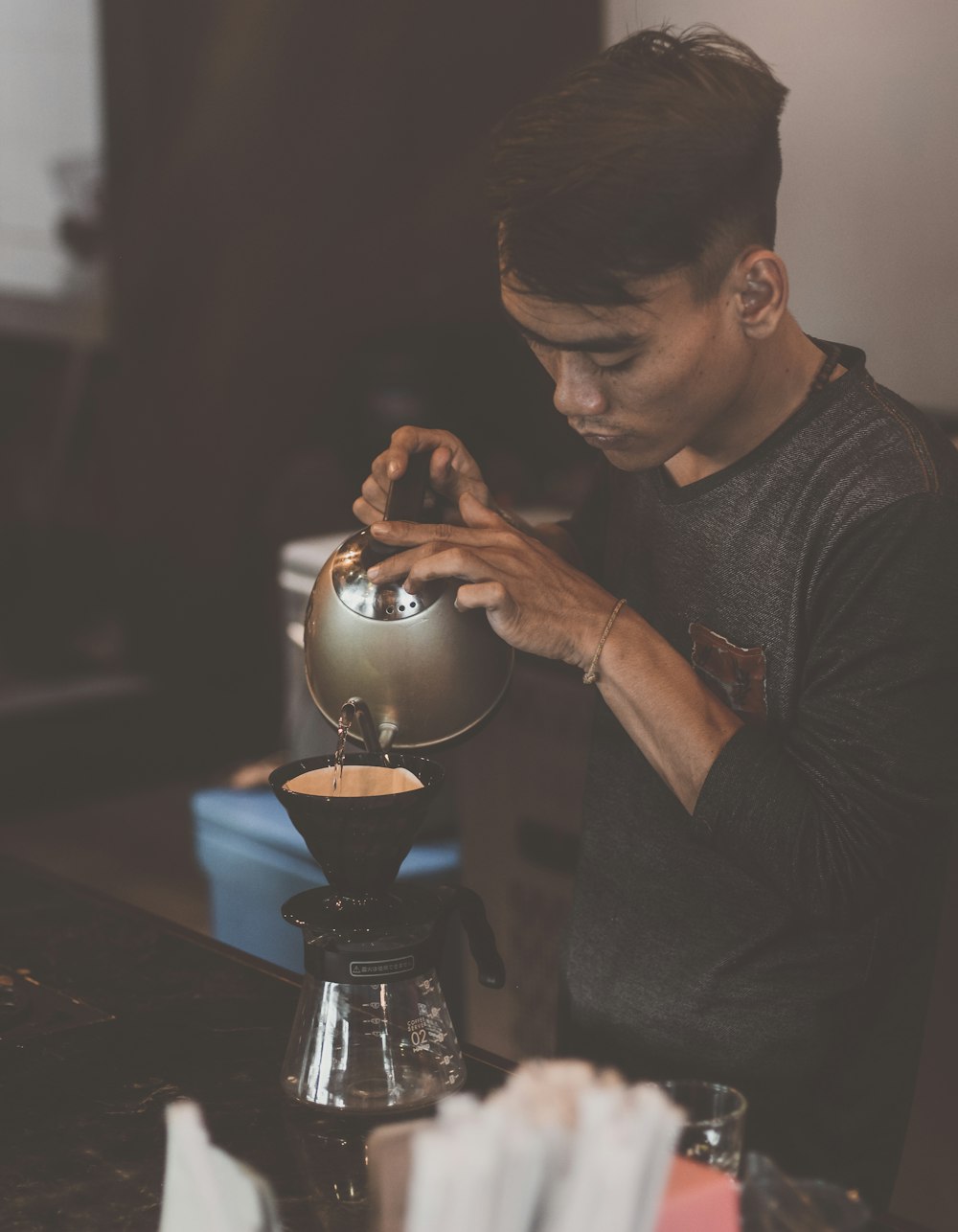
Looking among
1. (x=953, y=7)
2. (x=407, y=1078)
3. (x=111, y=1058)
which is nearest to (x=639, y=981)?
(x=407, y=1078)

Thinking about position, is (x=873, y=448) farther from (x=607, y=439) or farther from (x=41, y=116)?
(x=41, y=116)

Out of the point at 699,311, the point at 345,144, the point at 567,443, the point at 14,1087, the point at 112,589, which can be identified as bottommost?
the point at 112,589

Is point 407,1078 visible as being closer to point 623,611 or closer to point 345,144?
point 623,611

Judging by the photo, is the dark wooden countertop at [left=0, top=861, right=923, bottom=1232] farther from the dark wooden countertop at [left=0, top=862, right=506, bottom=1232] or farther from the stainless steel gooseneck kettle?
the stainless steel gooseneck kettle

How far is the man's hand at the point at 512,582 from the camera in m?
1.20

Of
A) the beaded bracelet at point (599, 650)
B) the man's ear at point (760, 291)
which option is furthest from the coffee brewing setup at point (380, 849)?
the man's ear at point (760, 291)

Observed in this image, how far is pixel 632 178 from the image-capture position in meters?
1.12

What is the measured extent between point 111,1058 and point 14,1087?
8 centimetres

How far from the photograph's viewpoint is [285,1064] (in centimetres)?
119

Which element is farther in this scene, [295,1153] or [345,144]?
[345,144]

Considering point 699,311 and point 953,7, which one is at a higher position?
point 953,7

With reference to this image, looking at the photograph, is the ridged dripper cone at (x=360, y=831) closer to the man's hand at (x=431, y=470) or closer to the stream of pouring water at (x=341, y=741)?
the stream of pouring water at (x=341, y=741)

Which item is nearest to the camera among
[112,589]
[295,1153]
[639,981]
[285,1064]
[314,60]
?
[295,1153]

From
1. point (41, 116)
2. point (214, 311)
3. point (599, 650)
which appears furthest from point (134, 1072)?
point (41, 116)
